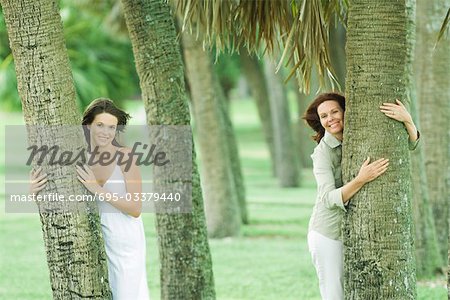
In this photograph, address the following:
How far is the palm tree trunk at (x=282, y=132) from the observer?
24641mm

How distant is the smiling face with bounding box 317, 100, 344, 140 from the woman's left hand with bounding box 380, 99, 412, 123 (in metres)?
0.49

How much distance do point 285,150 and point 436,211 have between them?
1278 cm

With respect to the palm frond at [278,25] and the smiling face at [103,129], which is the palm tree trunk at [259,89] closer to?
the palm frond at [278,25]

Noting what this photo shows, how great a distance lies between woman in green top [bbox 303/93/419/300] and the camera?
6.08 meters

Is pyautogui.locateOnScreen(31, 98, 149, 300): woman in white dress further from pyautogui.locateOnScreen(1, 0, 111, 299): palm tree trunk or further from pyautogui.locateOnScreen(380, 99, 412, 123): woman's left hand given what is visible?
pyautogui.locateOnScreen(380, 99, 412, 123): woman's left hand

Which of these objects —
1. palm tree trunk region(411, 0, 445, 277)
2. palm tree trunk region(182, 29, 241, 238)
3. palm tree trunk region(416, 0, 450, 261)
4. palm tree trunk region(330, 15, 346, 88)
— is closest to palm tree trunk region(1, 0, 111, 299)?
palm tree trunk region(411, 0, 445, 277)

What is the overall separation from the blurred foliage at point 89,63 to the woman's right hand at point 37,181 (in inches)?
677

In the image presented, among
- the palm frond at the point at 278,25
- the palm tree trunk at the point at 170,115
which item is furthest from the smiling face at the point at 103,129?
the palm tree trunk at the point at 170,115

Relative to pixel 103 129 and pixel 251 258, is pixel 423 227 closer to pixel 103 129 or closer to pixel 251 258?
pixel 251 258

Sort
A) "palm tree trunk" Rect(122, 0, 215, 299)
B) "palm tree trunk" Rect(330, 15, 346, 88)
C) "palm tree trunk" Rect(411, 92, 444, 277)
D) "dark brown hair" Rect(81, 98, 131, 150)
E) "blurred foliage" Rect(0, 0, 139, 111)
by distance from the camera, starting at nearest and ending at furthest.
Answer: "dark brown hair" Rect(81, 98, 131, 150) < "palm tree trunk" Rect(122, 0, 215, 299) < "palm tree trunk" Rect(411, 92, 444, 277) < "palm tree trunk" Rect(330, 15, 346, 88) < "blurred foliage" Rect(0, 0, 139, 111)

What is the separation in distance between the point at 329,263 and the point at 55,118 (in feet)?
6.45

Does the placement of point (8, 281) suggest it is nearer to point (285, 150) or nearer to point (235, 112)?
point (285, 150)

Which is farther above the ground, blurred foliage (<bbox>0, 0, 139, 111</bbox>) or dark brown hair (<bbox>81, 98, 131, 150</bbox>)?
blurred foliage (<bbox>0, 0, 139, 111</bbox>)

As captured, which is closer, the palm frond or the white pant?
the white pant
